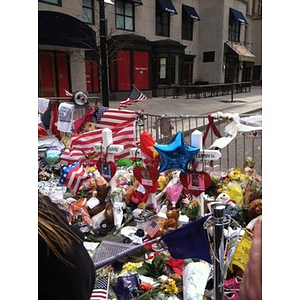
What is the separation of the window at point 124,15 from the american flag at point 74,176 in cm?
1647

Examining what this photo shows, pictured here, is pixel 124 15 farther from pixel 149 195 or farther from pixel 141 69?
pixel 149 195

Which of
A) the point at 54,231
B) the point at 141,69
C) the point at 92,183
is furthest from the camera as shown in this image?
the point at 141,69

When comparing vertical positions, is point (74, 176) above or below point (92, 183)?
above

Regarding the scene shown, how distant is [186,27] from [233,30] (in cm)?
557

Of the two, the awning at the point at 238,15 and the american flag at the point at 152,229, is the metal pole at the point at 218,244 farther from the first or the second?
the awning at the point at 238,15

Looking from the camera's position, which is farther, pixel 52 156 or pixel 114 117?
pixel 52 156

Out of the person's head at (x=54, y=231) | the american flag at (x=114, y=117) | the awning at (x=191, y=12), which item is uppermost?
the awning at (x=191, y=12)

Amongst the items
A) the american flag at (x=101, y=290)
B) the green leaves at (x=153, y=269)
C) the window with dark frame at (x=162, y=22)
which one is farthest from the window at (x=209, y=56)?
the american flag at (x=101, y=290)

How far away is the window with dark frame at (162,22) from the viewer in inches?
863

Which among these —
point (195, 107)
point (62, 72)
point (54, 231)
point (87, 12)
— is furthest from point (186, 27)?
point (54, 231)

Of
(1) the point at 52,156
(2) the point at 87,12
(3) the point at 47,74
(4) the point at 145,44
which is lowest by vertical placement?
(1) the point at 52,156

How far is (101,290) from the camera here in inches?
92.9

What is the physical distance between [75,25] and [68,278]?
1389 cm

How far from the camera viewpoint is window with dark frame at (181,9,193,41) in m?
24.2
